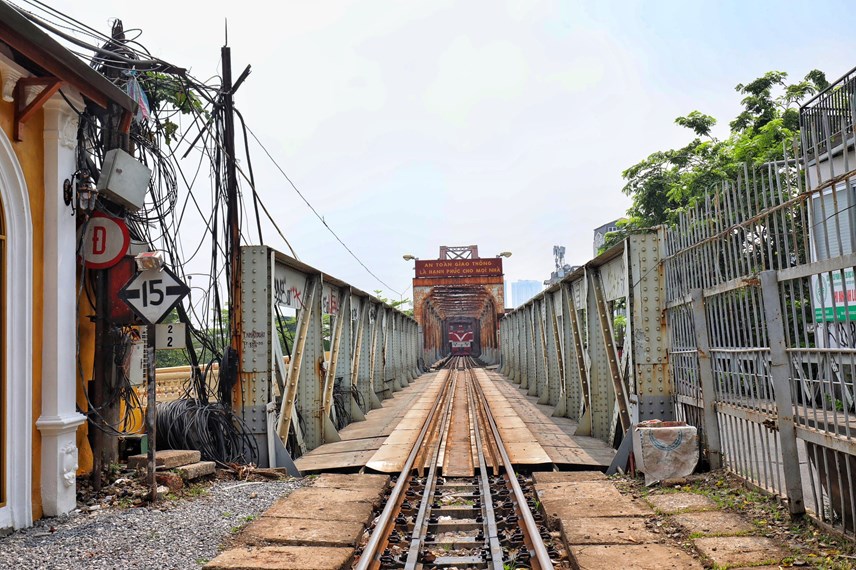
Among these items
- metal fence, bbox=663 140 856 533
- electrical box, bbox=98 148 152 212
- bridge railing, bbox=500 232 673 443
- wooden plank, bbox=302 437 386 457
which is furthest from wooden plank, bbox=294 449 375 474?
metal fence, bbox=663 140 856 533

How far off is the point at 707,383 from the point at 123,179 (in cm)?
636

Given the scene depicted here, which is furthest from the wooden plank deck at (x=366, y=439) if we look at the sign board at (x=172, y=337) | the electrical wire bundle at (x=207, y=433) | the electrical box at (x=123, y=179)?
the electrical box at (x=123, y=179)

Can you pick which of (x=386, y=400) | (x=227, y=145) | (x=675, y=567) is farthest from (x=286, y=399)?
(x=386, y=400)

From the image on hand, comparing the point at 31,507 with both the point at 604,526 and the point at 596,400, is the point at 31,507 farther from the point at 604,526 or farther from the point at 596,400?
the point at 596,400

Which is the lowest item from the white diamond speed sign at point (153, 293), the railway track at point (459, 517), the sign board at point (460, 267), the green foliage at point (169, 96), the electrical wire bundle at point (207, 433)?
the railway track at point (459, 517)

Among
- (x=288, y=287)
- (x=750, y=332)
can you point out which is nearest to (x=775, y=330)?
(x=750, y=332)

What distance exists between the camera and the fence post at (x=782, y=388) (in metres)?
5.24

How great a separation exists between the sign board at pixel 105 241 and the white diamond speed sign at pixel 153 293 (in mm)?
584

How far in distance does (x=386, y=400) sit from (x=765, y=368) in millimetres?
15510

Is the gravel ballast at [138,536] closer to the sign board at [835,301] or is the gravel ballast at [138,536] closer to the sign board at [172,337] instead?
the sign board at [172,337]

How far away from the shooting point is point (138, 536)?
542cm

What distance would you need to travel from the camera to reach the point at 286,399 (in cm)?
932

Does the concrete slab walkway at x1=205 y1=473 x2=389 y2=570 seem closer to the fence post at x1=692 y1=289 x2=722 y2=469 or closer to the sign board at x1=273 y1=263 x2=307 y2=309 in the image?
the sign board at x1=273 y1=263 x2=307 y2=309

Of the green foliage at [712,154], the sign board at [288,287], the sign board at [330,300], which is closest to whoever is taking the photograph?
the sign board at [288,287]
